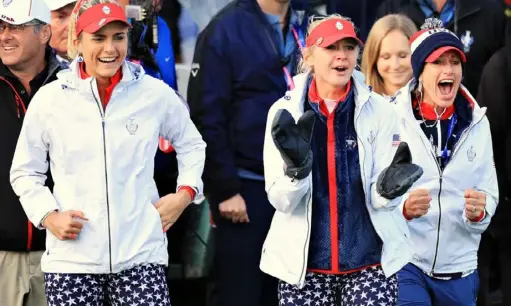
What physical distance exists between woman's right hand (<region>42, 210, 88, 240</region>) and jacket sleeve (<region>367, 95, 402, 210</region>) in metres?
1.36

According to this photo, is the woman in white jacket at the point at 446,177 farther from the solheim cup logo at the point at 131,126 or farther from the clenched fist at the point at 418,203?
the solheim cup logo at the point at 131,126

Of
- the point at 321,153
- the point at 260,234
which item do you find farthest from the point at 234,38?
the point at 321,153

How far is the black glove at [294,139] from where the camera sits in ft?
17.6

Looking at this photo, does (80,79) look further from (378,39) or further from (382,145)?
(378,39)

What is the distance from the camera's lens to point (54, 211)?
571 centimetres

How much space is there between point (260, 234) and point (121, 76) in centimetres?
174

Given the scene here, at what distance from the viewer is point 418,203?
6.26 metres

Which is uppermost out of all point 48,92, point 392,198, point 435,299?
point 48,92

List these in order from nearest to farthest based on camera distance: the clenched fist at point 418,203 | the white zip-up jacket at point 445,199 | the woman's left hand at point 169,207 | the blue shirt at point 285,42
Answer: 1. the woman's left hand at point 169,207
2. the clenched fist at point 418,203
3. the white zip-up jacket at point 445,199
4. the blue shirt at point 285,42

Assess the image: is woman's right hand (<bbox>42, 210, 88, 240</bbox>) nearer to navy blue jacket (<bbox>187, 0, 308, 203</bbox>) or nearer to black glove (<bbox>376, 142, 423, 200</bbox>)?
black glove (<bbox>376, 142, 423, 200</bbox>)

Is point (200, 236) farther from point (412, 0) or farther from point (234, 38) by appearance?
point (412, 0)

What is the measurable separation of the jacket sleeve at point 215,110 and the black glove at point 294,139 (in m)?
1.77

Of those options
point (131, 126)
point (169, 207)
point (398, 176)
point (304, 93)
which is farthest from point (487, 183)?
point (131, 126)

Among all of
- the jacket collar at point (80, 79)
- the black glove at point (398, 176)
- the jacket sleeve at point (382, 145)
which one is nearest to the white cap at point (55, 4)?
the jacket collar at point (80, 79)
